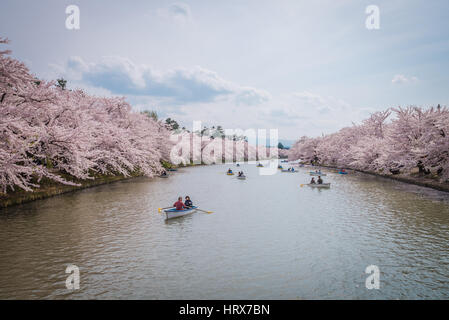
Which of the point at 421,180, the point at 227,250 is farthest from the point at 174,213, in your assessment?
the point at 421,180

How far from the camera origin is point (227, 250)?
14094mm

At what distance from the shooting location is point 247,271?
1158 centimetres

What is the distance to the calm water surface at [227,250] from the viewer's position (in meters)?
10.2

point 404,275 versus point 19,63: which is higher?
point 19,63

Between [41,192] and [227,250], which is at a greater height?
[41,192]
